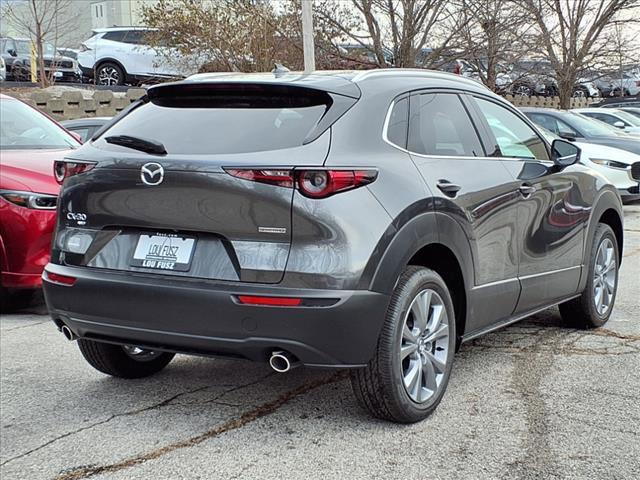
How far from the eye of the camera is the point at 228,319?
3.62m

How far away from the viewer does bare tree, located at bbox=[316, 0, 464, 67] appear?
1720 centimetres

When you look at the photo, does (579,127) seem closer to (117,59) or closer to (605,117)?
(605,117)

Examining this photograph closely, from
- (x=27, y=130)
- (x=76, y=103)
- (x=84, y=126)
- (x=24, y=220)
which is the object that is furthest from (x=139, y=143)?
(x=76, y=103)

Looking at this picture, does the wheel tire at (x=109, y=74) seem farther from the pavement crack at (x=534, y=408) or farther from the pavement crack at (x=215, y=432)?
the pavement crack at (x=215, y=432)

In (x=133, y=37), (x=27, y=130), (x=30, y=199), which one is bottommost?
(x=30, y=199)

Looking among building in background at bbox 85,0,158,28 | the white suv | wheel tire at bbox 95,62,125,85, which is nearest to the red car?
the white suv

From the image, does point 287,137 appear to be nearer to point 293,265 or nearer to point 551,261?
point 293,265

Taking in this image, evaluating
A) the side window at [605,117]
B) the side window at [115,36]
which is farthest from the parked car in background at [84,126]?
the side window at [115,36]

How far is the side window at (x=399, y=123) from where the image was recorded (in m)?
4.05

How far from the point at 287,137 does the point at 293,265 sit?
58cm

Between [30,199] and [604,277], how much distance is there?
4225 mm

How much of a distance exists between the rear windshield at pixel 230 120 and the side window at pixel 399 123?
353mm

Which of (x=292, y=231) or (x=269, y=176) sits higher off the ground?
(x=269, y=176)

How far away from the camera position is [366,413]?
13.6 feet
